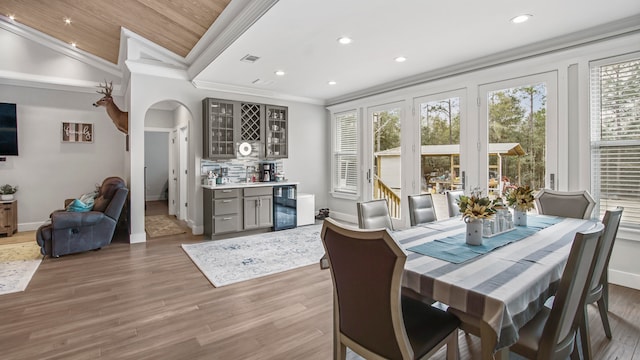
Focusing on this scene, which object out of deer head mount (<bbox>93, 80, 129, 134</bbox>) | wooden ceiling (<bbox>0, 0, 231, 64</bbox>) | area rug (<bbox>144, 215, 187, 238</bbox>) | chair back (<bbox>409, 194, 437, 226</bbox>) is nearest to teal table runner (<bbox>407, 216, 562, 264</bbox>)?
chair back (<bbox>409, 194, 437, 226</bbox>)

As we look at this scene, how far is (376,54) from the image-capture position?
13.3 feet

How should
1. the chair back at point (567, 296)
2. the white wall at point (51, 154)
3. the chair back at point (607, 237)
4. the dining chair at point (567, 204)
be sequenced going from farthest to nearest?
the white wall at point (51, 154)
the dining chair at point (567, 204)
the chair back at point (607, 237)
the chair back at point (567, 296)

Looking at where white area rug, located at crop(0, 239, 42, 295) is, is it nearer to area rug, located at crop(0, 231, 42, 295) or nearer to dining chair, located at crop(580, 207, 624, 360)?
area rug, located at crop(0, 231, 42, 295)

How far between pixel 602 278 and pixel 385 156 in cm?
388

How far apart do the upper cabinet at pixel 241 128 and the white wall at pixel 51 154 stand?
2.79m

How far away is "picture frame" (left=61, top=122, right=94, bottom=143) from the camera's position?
6.25 metres

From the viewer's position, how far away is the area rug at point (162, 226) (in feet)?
18.6

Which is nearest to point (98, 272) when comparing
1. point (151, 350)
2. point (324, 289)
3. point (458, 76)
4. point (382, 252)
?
point (151, 350)

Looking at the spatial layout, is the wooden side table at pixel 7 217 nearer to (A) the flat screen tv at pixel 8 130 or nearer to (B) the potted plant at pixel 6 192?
(B) the potted plant at pixel 6 192

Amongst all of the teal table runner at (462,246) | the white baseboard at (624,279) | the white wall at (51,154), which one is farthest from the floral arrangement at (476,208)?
the white wall at (51,154)

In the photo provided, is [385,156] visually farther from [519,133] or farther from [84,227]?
[84,227]

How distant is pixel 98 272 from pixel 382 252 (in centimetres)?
374

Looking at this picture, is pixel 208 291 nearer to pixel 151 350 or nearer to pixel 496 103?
pixel 151 350

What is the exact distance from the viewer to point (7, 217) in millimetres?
5426
